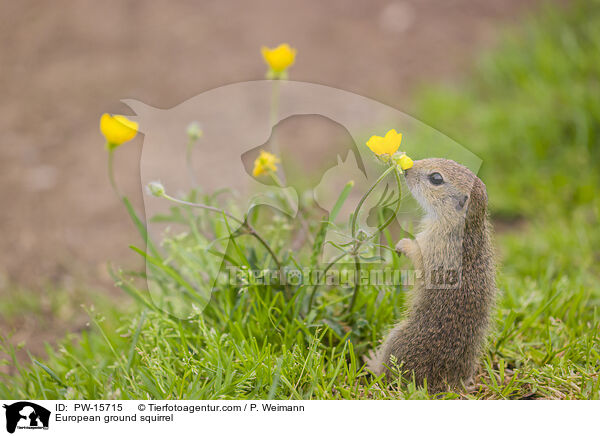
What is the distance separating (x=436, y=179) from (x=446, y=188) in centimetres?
5

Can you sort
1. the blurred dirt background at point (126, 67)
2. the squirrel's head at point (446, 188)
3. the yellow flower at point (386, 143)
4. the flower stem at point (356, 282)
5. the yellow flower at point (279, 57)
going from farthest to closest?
the blurred dirt background at point (126, 67) < the yellow flower at point (279, 57) < the flower stem at point (356, 282) < the squirrel's head at point (446, 188) < the yellow flower at point (386, 143)

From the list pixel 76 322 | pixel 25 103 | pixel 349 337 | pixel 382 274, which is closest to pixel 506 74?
pixel 382 274

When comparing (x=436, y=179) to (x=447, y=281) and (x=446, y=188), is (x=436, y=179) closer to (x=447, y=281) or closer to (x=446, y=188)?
(x=446, y=188)

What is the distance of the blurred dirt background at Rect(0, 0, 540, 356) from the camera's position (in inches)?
175

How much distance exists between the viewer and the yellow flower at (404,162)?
191cm

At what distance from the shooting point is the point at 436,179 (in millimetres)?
2037

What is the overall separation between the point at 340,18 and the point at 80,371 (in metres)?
5.59

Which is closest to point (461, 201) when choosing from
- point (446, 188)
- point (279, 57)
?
point (446, 188)

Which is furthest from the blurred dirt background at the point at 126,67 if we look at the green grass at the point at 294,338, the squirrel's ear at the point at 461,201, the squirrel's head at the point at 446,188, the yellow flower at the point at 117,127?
the squirrel's ear at the point at 461,201

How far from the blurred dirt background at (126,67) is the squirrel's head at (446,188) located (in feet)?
8.74

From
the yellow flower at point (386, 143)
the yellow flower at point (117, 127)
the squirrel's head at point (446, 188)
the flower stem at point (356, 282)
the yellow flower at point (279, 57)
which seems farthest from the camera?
the yellow flower at point (279, 57)

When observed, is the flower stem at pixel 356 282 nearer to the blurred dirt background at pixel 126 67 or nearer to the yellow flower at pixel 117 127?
the yellow flower at pixel 117 127

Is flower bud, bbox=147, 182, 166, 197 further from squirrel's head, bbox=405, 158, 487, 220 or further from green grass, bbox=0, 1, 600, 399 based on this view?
squirrel's head, bbox=405, 158, 487, 220
